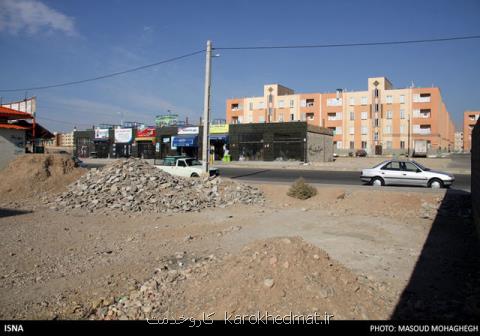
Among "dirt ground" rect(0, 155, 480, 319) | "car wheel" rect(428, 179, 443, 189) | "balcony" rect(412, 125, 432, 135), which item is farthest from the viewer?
"balcony" rect(412, 125, 432, 135)

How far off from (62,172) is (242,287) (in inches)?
659

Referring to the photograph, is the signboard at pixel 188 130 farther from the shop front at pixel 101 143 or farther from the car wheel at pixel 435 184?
the car wheel at pixel 435 184

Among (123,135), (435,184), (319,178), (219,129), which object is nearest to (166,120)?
(123,135)

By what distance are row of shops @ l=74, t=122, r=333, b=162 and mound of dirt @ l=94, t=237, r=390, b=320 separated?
134ft

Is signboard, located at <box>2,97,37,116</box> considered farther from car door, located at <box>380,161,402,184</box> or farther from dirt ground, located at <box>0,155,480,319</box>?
car door, located at <box>380,161,402,184</box>

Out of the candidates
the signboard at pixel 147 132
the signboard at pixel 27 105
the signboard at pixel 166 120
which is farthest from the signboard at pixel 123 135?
the signboard at pixel 27 105

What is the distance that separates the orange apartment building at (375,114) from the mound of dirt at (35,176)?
69146mm

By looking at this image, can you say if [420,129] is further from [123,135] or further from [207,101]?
[207,101]

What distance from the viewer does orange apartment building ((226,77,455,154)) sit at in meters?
75.9

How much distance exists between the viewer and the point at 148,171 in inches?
674

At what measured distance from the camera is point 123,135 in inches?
2395

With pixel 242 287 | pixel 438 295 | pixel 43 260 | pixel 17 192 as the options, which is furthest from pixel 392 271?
pixel 17 192

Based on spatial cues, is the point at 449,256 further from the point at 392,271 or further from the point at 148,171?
the point at 148,171

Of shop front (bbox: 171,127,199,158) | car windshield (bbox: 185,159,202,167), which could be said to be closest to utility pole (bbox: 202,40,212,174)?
car windshield (bbox: 185,159,202,167)
